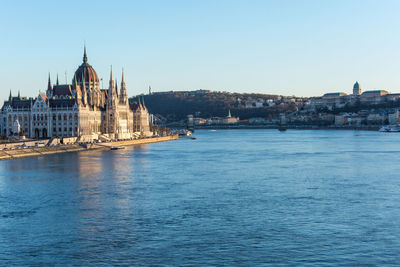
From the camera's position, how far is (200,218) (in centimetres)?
3116

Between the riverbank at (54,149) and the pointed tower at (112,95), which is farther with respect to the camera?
the pointed tower at (112,95)

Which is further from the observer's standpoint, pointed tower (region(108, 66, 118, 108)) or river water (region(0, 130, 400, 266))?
pointed tower (region(108, 66, 118, 108))

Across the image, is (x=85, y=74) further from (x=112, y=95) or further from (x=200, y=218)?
(x=200, y=218)

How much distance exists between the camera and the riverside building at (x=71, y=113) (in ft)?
376

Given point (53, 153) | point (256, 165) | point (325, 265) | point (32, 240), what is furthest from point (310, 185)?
point (53, 153)

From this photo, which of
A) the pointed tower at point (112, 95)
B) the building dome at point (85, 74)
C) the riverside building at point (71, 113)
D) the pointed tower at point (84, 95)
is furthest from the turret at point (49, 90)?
the pointed tower at point (112, 95)

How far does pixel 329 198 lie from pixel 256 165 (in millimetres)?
24645

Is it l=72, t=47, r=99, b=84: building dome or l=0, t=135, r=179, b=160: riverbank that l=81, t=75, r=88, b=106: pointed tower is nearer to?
l=72, t=47, r=99, b=84: building dome

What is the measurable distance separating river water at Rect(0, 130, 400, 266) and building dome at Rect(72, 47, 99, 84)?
8970 centimetres

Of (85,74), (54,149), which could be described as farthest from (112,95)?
(54,149)

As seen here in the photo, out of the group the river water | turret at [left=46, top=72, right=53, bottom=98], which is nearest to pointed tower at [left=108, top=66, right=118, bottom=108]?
turret at [left=46, top=72, right=53, bottom=98]

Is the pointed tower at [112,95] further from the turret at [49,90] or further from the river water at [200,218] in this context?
the river water at [200,218]

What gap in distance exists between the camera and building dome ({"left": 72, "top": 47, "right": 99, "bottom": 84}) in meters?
142

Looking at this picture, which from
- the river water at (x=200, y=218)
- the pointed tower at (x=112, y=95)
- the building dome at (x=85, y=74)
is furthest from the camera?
the building dome at (x=85, y=74)
